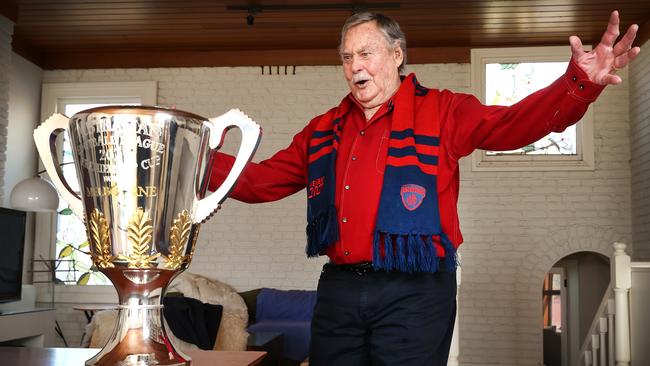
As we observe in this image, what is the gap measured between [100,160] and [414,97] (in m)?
Result: 0.96

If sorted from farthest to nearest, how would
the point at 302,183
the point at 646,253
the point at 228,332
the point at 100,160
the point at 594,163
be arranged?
the point at 594,163, the point at 646,253, the point at 228,332, the point at 302,183, the point at 100,160

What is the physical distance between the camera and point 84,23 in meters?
6.57

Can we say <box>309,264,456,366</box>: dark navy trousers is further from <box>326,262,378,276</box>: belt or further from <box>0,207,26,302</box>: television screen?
<box>0,207,26,302</box>: television screen

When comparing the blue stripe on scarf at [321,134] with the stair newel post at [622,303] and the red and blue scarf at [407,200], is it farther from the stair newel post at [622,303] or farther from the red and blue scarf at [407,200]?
the stair newel post at [622,303]

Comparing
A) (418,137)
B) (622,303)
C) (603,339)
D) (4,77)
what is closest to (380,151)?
(418,137)

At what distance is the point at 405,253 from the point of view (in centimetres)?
139

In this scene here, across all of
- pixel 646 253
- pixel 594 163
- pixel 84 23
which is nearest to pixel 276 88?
pixel 84 23

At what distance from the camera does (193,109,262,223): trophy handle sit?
2.71ft

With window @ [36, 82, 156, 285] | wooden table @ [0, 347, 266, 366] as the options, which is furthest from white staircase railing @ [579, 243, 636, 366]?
window @ [36, 82, 156, 285]

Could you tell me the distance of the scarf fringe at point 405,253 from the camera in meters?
1.39

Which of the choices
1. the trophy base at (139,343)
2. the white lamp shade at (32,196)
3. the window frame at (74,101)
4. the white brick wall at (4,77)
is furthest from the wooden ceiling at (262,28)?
the trophy base at (139,343)

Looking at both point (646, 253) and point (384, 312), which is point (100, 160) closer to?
point (384, 312)

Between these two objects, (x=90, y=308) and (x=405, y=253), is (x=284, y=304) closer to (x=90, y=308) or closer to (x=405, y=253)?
(x=90, y=308)

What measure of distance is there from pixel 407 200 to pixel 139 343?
758 mm
